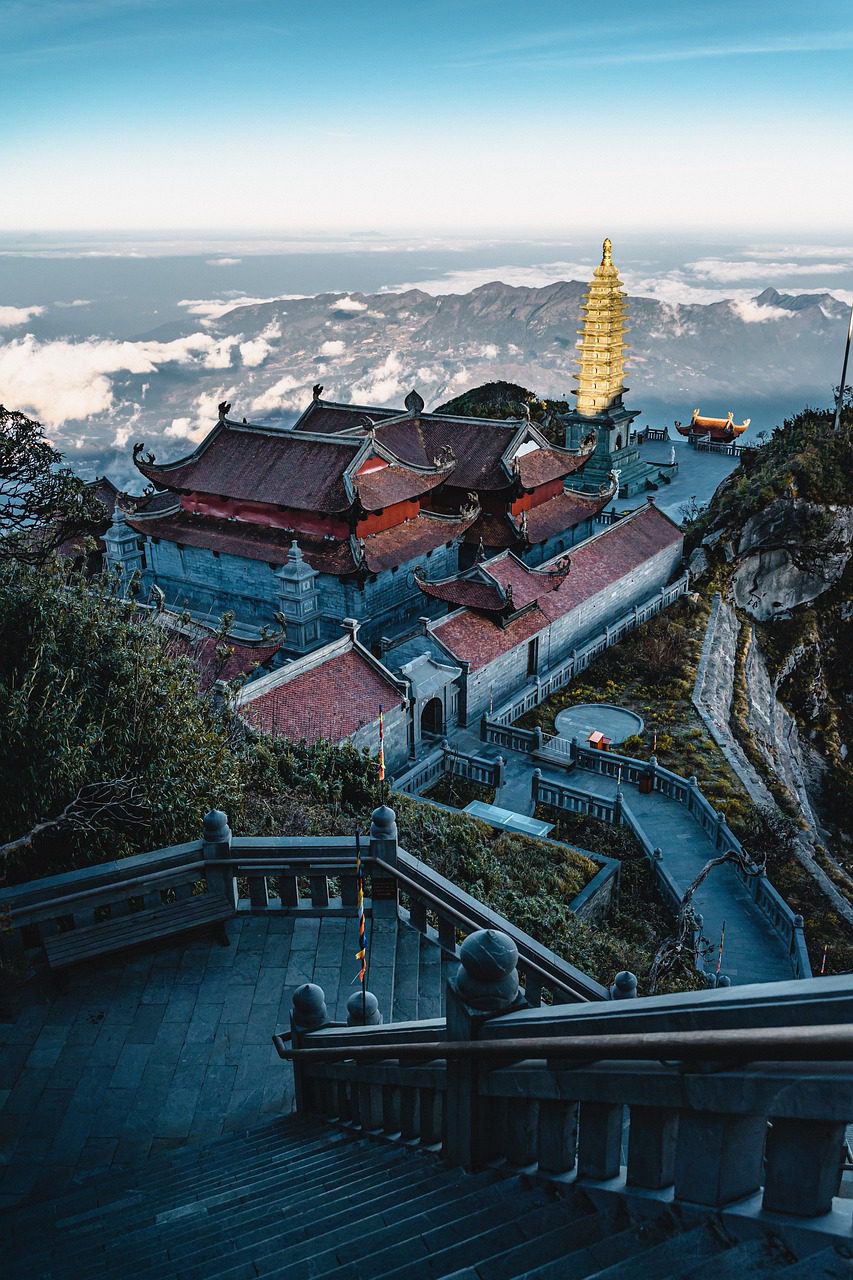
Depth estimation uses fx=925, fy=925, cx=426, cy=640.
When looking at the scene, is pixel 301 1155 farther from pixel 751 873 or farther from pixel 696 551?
pixel 696 551

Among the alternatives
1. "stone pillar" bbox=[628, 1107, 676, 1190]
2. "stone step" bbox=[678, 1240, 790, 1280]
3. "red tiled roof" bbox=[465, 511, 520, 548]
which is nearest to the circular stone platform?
"red tiled roof" bbox=[465, 511, 520, 548]

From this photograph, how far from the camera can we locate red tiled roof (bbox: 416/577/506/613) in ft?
107

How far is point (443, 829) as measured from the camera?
20609 mm

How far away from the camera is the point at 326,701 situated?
2569 cm

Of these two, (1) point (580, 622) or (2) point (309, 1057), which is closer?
(2) point (309, 1057)

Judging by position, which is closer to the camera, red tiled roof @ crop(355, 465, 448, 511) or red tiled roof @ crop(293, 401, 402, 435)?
red tiled roof @ crop(355, 465, 448, 511)

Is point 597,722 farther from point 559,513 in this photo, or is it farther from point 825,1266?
point 825,1266

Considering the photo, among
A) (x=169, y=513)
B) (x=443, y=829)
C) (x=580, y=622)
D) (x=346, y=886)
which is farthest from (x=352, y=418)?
(x=346, y=886)

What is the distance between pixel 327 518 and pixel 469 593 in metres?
5.83

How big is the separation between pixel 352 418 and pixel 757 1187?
4034 centimetres

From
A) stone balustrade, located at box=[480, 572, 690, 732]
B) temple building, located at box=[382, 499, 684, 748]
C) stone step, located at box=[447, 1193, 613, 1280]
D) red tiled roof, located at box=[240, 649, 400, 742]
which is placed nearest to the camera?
stone step, located at box=[447, 1193, 613, 1280]

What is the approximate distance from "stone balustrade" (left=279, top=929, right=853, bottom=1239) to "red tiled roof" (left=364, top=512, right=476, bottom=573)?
27757 millimetres

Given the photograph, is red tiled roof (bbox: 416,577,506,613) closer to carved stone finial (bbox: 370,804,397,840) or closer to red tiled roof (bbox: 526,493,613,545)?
red tiled roof (bbox: 526,493,613,545)

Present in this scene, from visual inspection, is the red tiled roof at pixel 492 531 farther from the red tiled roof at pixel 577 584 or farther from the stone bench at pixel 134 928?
the stone bench at pixel 134 928
